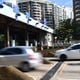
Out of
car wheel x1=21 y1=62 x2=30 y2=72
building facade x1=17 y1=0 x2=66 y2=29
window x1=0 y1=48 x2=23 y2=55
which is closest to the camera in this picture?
car wheel x1=21 y1=62 x2=30 y2=72

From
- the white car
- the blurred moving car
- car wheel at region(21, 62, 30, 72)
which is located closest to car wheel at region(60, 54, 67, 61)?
the white car

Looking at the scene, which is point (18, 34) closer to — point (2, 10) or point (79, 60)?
point (2, 10)

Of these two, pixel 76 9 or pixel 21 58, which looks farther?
pixel 76 9

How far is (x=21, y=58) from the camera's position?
66.4ft

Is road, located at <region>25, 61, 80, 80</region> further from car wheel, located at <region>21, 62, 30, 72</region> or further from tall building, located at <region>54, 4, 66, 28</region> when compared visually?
tall building, located at <region>54, 4, 66, 28</region>

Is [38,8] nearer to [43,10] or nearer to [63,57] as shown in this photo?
[43,10]

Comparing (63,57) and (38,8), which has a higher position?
(38,8)

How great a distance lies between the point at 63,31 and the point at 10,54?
8087 cm

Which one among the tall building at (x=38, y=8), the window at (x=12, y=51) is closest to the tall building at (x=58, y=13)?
the tall building at (x=38, y=8)

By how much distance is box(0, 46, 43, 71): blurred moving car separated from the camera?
66.4ft

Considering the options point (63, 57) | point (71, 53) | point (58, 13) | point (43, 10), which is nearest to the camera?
point (71, 53)

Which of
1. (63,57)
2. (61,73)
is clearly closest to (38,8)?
(63,57)

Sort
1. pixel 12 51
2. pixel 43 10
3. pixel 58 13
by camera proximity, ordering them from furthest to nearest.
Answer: pixel 58 13, pixel 43 10, pixel 12 51

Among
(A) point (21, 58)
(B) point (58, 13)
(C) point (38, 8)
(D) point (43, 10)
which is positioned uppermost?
(C) point (38, 8)
